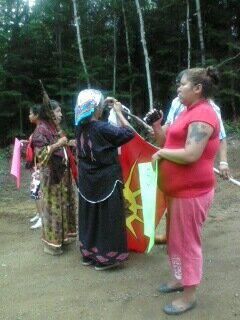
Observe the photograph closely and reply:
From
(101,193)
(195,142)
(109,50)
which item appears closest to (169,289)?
(101,193)

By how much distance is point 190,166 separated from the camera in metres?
2.77

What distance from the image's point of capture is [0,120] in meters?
14.4

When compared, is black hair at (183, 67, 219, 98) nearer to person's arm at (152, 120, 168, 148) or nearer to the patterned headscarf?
person's arm at (152, 120, 168, 148)

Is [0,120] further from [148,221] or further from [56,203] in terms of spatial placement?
[148,221]

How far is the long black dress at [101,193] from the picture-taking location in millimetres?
3652

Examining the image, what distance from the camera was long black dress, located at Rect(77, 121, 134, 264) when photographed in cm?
365

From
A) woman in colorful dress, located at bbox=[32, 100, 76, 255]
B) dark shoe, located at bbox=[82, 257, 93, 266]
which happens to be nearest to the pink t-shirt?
dark shoe, located at bbox=[82, 257, 93, 266]

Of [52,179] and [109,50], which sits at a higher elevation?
[109,50]

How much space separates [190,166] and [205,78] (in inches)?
22.0

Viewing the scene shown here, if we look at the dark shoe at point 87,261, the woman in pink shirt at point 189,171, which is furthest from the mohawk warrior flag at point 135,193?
the woman in pink shirt at point 189,171

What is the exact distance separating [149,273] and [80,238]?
70cm

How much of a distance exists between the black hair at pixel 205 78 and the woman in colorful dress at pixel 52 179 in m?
1.75

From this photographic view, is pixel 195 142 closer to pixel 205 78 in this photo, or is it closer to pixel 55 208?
pixel 205 78

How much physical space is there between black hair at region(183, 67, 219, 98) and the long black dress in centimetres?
101
